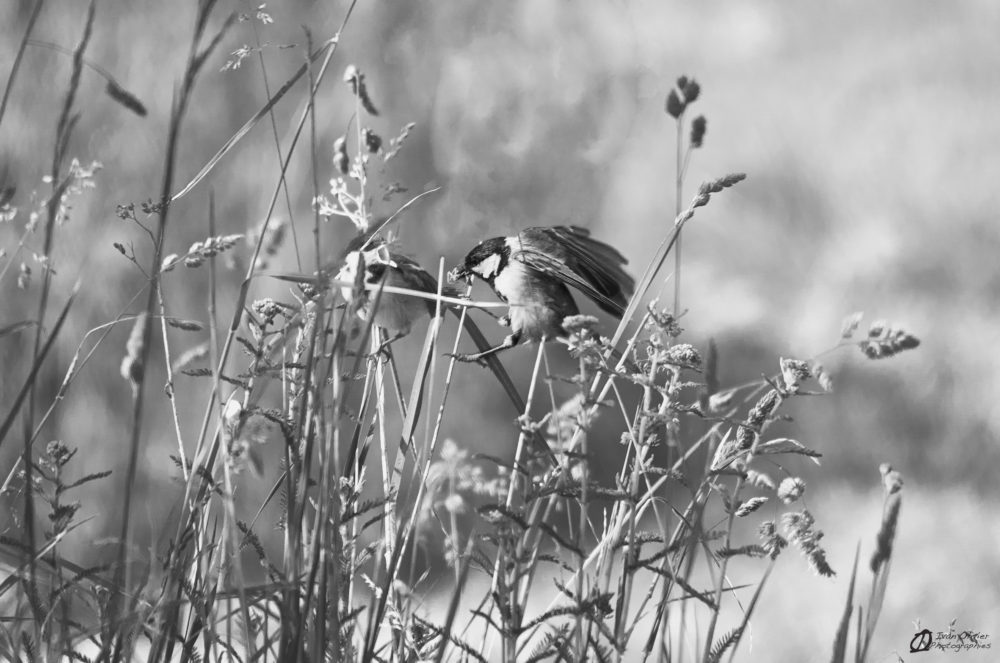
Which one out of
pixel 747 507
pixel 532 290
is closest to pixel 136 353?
pixel 747 507

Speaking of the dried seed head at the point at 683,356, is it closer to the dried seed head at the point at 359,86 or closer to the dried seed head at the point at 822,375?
the dried seed head at the point at 822,375

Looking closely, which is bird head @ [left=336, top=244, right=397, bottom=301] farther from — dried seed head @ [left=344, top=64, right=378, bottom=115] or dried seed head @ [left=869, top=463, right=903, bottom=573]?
dried seed head @ [left=869, top=463, right=903, bottom=573]

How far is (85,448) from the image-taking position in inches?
99.0

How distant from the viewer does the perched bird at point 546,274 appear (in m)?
1.65

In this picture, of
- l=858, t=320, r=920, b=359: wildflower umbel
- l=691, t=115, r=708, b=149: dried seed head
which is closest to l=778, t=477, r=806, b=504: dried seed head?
l=858, t=320, r=920, b=359: wildflower umbel

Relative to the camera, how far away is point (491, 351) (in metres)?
1.15

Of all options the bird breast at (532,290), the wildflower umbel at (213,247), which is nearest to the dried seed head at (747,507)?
the wildflower umbel at (213,247)

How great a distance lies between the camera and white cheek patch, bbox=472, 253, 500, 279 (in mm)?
2033

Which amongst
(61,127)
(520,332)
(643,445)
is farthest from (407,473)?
(61,127)

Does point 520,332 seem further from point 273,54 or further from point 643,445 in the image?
point 273,54

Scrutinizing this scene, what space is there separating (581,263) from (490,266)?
30cm

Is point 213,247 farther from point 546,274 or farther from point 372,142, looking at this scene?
point 546,274

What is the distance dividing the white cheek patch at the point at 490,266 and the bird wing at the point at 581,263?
174 millimetres

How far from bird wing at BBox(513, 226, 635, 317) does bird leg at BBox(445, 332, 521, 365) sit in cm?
14
